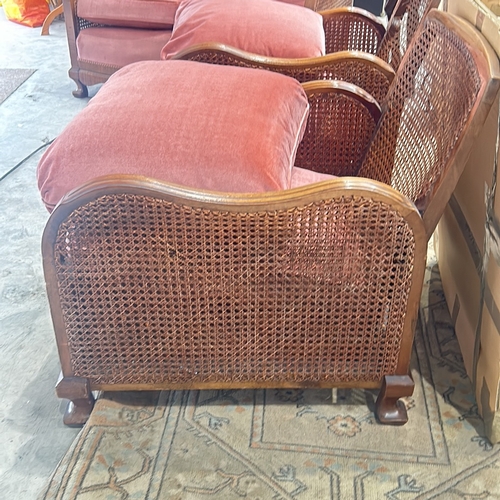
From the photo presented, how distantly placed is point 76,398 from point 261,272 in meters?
0.49

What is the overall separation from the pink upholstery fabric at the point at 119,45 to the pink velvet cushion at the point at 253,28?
2.36 ft

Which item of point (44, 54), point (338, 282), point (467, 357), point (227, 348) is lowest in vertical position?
point (44, 54)

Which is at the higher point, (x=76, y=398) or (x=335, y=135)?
(x=335, y=135)

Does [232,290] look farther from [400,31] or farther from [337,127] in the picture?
[400,31]

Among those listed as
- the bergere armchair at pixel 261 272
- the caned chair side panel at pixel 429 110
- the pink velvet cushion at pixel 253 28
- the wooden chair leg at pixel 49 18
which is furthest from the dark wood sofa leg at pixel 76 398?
the wooden chair leg at pixel 49 18

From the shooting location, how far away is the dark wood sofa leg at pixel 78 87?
2.93 meters

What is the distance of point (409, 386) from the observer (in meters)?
1.22

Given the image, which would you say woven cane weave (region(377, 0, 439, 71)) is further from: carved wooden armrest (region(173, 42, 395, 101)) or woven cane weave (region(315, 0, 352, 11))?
woven cane weave (region(315, 0, 352, 11))

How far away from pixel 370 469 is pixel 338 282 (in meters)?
0.39

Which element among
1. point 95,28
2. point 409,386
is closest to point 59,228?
point 409,386

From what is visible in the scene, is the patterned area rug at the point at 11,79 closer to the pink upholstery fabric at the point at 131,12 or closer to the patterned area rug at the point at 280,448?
the pink upholstery fabric at the point at 131,12

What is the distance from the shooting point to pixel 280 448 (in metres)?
1.22

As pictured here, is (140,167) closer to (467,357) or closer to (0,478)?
(0,478)

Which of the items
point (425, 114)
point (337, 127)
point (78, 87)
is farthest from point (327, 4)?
point (425, 114)
